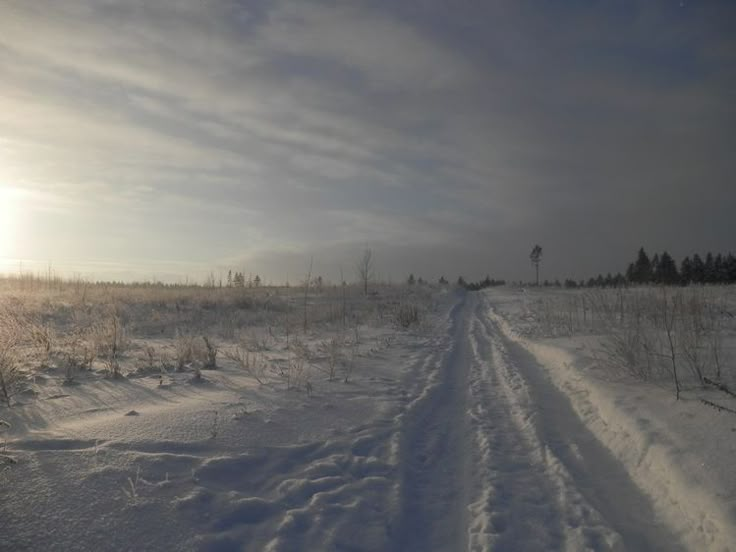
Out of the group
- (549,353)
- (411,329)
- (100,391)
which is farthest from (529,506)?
(411,329)

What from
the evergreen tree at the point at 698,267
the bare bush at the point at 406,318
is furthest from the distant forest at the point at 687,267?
the bare bush at the point at 406,318

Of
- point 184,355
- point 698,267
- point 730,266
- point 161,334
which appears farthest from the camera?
Answer: point 698,267

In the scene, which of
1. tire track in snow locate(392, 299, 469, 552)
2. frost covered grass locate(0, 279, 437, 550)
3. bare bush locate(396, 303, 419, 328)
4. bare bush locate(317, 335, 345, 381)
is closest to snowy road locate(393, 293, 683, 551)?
tire track in snow locate(392, 299, 469, 552)

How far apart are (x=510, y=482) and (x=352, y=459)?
1342 mm

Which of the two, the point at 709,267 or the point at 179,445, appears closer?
the point at 179,445

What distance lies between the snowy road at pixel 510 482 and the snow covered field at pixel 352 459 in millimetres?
18

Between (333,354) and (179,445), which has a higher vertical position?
(333,354)

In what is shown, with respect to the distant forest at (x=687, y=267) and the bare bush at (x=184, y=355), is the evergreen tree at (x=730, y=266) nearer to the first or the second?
the distant forest at (x=687, y=267)

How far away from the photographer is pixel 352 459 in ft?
13.2

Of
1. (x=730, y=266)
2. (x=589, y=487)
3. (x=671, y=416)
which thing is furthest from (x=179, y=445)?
(x=730, y=266)

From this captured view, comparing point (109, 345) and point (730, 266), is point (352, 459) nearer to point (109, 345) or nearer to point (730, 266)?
point (109, 345)

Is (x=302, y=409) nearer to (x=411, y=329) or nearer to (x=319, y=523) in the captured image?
(x=319, y=523)

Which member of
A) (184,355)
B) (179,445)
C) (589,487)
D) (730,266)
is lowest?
(589,487)

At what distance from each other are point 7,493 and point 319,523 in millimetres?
1945
